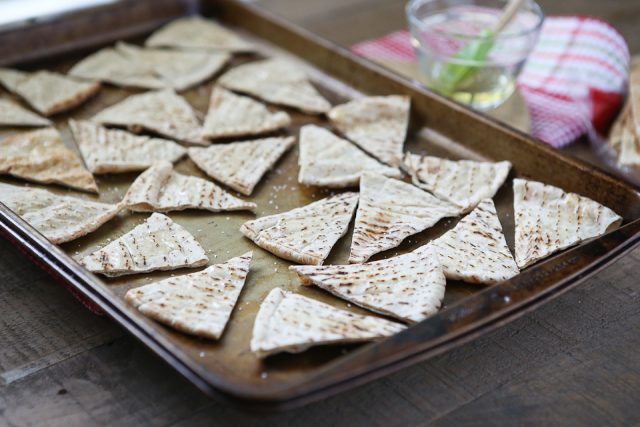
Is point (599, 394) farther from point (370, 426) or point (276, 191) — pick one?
point (276, 191)

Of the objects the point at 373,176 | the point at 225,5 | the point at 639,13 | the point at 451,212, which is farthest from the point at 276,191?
the point at 639,13

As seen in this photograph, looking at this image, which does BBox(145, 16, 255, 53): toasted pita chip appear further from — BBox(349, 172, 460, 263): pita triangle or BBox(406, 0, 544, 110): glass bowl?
BBox(349, 172, 460, 263): pita triangle

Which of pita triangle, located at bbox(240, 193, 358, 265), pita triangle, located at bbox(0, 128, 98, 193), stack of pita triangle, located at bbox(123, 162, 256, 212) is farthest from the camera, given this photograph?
pita triangle, located at bbox(0, 128, 98, 193)

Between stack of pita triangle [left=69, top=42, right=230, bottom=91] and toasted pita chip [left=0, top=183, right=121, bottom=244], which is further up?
stack of pita triangle [left=69, top=42, right=230, bottom=91]

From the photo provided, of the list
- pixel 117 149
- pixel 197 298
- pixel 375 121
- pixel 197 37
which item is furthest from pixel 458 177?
pixel 197 37

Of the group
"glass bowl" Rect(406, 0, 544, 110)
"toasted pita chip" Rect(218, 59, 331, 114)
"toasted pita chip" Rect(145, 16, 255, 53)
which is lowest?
"toasted pita chip" Rect(218, 59, 331, 114)

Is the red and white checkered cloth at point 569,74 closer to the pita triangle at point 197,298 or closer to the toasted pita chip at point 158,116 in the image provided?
the toasted pita chip at point 158,116

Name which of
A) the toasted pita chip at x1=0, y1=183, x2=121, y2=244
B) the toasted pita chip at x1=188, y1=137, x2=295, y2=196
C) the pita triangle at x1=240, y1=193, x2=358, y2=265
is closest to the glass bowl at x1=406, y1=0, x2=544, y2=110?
the toasted pita chip at x1=188, y1=137, x2=295, y2=196
